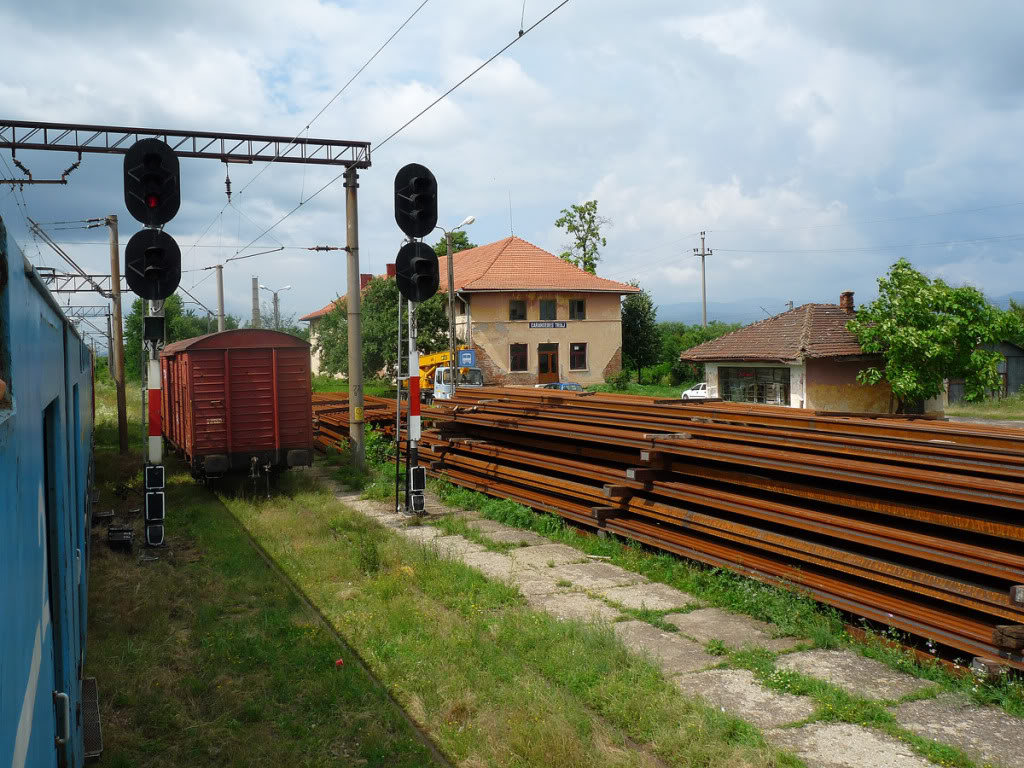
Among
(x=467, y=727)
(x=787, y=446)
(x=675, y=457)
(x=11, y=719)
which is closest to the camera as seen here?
(x=11, y=719)

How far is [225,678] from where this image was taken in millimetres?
6461

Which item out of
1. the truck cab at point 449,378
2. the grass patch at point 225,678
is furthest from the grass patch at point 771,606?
the truck cab at point 449,378

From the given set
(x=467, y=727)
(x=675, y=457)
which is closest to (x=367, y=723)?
(x=467, y=727)

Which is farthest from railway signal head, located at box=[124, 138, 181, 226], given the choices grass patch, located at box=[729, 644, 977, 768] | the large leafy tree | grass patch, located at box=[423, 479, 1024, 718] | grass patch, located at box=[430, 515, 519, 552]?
the large leafy tree

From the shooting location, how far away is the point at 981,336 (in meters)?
27.8

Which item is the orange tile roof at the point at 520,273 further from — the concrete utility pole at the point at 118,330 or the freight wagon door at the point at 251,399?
the freight wagon door at the point at 251,399

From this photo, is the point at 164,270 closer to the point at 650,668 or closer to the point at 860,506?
Result: the point at 650,668

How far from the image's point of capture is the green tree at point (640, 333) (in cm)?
5044

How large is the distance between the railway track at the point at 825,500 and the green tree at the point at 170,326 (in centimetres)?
2955

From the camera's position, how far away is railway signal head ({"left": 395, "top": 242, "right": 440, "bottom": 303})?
12.0 meters

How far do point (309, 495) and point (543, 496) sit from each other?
185 inches

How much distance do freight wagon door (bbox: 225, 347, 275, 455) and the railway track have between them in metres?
4.96

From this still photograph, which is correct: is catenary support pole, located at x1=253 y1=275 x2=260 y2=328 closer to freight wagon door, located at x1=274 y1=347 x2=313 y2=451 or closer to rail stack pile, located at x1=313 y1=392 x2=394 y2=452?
rail stack pile, located at x1=313 y1=392 x2=394 y2=452

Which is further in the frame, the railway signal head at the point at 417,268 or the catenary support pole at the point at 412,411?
the catenary support pole at the point at 412,411
